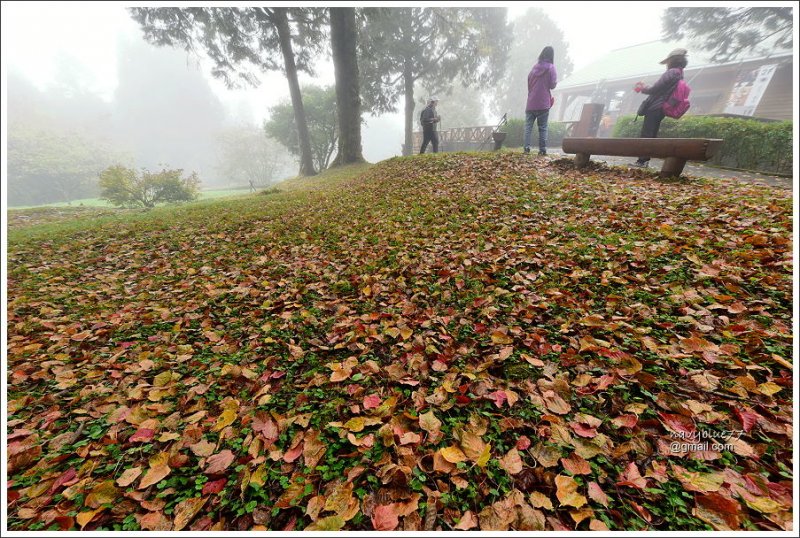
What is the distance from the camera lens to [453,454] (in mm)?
1505

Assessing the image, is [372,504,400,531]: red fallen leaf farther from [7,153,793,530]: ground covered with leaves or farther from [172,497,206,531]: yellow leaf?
[172,497,206,531]: yellow leaf

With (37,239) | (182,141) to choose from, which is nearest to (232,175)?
(182,141)

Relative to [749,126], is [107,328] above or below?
below

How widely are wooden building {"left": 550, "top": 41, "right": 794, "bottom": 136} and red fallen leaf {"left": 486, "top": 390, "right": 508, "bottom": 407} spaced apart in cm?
2200

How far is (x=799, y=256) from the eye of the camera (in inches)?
88.3

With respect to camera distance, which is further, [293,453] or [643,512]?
[293,453]

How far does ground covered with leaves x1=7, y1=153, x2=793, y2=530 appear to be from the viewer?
4.49 ft

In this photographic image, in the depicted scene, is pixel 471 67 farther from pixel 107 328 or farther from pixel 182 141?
pixel 182 141

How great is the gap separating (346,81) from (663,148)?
11.4 meters

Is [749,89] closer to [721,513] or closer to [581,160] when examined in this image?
[581,160]

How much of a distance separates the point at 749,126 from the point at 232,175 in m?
57.2

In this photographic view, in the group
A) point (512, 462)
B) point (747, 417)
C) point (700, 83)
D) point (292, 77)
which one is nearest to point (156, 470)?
point (512, 462)

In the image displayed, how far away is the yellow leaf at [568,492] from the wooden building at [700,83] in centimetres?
2226

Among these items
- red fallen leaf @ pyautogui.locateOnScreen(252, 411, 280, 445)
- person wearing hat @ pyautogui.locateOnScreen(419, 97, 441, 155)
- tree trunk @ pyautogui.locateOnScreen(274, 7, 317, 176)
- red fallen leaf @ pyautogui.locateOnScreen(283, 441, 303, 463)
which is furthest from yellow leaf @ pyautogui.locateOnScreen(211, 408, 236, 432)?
tree trunk @ pyautogui.locateOnScreen(274, 7, 317, 176)
